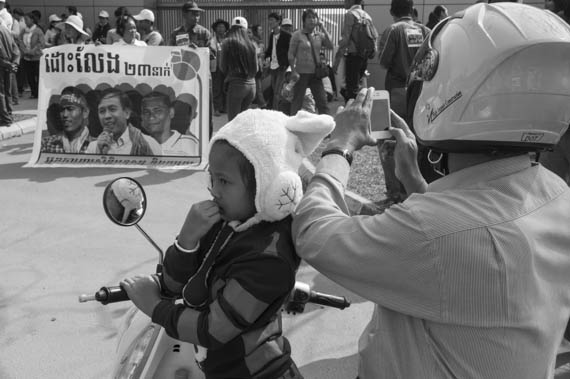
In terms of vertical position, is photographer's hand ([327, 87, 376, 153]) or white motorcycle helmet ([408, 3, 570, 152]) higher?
white motorcycle helmet ([408, 3, 570, 152])

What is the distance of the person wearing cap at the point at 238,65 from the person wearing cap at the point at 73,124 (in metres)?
1.88

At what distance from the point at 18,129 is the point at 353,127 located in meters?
9.94

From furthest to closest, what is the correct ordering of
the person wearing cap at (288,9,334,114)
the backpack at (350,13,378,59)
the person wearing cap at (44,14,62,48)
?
A: 1. the person wearing cap at (44,14,62,48)
2. the backpack at (350,13,378,59)
3. the person wearing cap at (288,9,334,114)

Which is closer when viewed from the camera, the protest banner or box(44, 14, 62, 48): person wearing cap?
the protest banner

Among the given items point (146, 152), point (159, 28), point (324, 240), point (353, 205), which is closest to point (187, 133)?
point (146, 152)

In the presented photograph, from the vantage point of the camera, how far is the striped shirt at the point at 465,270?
4.04ft

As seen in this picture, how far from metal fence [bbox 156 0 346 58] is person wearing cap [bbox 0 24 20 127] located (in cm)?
748

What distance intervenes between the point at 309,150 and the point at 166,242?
3722 mm

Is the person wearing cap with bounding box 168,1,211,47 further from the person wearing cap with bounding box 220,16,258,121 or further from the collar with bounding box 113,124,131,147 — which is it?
the collar with bounding box 113,124,131,147

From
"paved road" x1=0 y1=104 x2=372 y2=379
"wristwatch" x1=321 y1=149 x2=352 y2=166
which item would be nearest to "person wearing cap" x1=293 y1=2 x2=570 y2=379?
"wristwatch" x1=321 y1=149 x2=352 y2=166

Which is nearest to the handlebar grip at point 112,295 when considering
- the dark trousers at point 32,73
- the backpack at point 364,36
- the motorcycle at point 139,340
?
the motorcycle at point 139,340

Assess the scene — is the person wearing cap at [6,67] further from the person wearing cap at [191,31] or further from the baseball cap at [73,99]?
the person wearing cap at [191,31]

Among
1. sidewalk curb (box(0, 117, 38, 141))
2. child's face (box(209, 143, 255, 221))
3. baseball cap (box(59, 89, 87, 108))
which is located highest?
child's face (box(209, 143, 255, 221))

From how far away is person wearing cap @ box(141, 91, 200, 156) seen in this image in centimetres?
776
